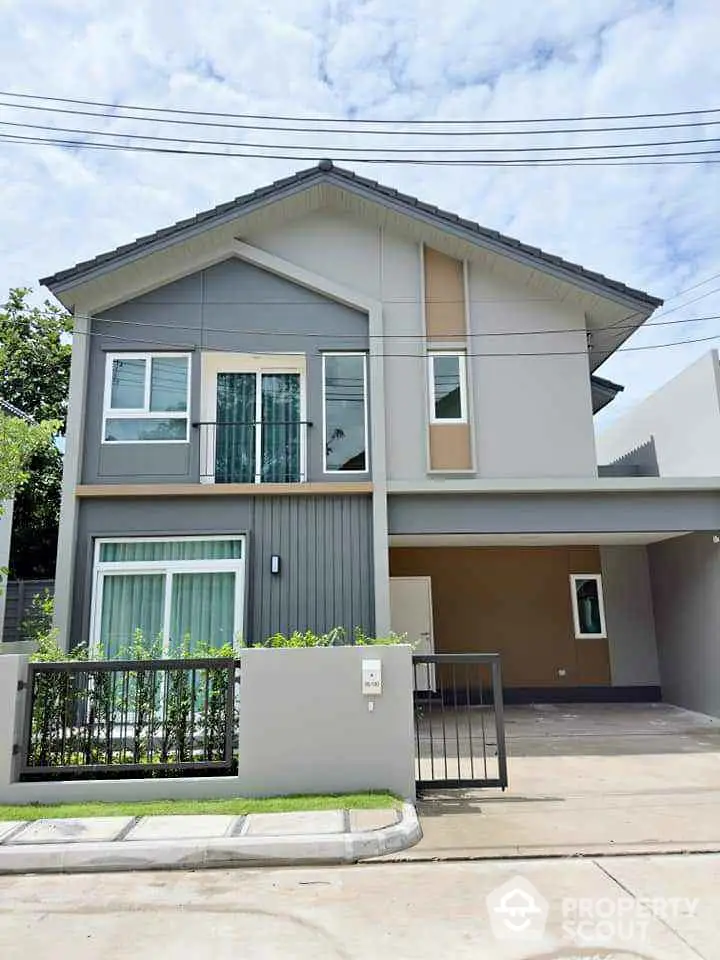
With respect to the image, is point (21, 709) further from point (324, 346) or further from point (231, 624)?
point (324, 346)

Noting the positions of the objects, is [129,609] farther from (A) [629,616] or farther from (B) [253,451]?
(A) [629,616]

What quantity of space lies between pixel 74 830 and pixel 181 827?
882 mm

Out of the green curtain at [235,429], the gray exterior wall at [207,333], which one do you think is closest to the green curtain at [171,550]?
the gray exterior wall at [207,333]

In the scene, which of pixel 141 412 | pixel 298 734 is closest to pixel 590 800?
pixel 298 734

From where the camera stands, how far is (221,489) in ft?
35.1

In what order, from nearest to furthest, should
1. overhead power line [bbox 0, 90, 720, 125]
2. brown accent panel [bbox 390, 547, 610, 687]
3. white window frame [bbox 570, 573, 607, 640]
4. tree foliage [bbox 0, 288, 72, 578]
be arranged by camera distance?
overhead power line [bbox 0, 90, 720, 125]
brown accent panel [bbox 390, 547, 610, 687]
white window frame [bbox 570, 573, 607, 640]
tree foliage [bbox 0, 288, 72, 578]

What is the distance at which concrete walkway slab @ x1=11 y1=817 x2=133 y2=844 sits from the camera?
5766 millimetres

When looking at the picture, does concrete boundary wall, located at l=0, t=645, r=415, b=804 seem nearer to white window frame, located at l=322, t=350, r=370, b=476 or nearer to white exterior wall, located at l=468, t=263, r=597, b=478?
white window frame, located at l=322, t=350, r=370, b=476

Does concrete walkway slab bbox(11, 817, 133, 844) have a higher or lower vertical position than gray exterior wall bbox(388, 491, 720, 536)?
lower

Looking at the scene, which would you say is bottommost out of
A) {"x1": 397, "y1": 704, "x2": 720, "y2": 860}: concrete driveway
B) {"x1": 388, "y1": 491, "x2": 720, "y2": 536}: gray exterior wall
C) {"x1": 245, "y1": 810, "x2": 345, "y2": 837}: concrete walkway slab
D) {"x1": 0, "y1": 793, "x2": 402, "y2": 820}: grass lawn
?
{"x1": 397, "y1": 704, "x2": 720, "y2": 860}: concrete driveway

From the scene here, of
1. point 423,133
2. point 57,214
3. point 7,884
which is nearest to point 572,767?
point 7,884

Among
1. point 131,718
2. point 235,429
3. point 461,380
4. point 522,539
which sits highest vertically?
point 461,380

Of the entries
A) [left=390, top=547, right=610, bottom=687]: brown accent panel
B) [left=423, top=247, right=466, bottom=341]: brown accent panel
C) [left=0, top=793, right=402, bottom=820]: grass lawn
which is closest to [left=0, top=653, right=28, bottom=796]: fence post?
[left=0, top=793, right=402, bottom=820]: grass lawn

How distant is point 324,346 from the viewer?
11500 mm
